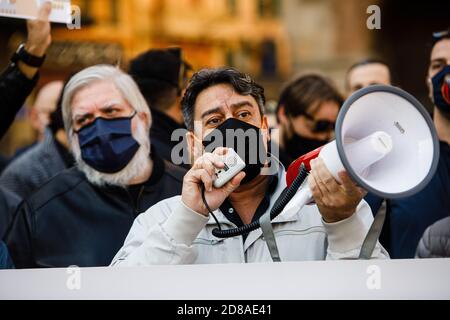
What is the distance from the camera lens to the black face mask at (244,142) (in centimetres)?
215

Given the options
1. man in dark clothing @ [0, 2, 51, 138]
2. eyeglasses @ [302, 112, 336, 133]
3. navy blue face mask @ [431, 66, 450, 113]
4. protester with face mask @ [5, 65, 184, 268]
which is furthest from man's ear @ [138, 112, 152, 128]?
navy blue face mask @ [431, 66, 450, 113]

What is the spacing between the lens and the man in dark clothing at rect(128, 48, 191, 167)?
8.86 feet

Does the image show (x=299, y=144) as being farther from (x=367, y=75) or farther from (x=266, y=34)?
(x=266, y=34)

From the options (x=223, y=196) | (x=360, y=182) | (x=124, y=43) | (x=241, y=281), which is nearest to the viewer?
(x=360, y=182)

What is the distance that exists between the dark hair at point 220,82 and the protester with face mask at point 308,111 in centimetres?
64

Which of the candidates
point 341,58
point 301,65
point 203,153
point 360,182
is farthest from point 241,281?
point 301,65

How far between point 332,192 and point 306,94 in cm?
158

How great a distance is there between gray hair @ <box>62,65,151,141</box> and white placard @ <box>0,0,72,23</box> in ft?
0.73

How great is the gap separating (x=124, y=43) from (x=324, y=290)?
4.59 meters

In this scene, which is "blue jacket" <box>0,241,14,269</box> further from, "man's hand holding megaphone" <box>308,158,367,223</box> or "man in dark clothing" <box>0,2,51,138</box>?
"man's hand holding megaphone" <box>308,158,367,223</box>

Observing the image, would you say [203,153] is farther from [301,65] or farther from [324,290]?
[301,65]

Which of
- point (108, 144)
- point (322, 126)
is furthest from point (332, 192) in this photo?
point (322, 126)

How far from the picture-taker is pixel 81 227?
2629 millimetres

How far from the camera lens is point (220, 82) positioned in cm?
231
